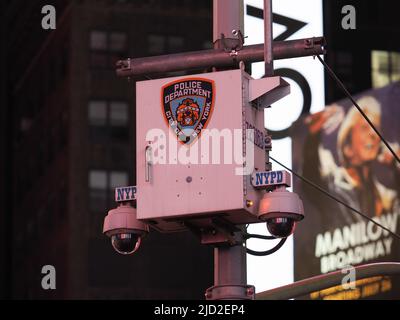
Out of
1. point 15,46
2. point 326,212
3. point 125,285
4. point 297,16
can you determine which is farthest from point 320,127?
point 15,46

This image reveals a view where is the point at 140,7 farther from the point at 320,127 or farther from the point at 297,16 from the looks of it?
the point at 297,16

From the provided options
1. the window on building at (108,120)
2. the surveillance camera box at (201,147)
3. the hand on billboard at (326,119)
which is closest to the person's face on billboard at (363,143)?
the hand on billboard at (326,119)

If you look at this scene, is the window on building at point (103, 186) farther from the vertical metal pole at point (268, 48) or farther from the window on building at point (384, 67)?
the vertical metal pole at point (268, 48)

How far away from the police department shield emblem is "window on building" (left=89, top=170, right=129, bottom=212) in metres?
71.4

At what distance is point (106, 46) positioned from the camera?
9044 cm

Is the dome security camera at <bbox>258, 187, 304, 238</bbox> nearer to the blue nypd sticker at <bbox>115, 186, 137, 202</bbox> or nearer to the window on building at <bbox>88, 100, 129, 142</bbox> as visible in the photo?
the blue nypd sticker at <bbox>115, 186, 137, 202</bbox>

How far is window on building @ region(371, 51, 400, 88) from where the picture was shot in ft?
295

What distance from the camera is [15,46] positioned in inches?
4026

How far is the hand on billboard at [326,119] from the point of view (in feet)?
244

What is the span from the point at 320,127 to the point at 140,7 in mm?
19734

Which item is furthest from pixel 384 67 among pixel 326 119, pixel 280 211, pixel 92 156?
pixel 280 211

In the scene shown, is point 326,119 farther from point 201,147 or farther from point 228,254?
point 201,147

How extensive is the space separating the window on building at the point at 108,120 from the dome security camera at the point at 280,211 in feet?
244

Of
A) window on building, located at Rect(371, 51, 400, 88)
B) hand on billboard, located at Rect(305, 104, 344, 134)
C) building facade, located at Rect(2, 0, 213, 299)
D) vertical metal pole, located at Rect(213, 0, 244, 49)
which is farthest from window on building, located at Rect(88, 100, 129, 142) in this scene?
vertical metal pole, located at Rect(213, 0, 244, 49)
